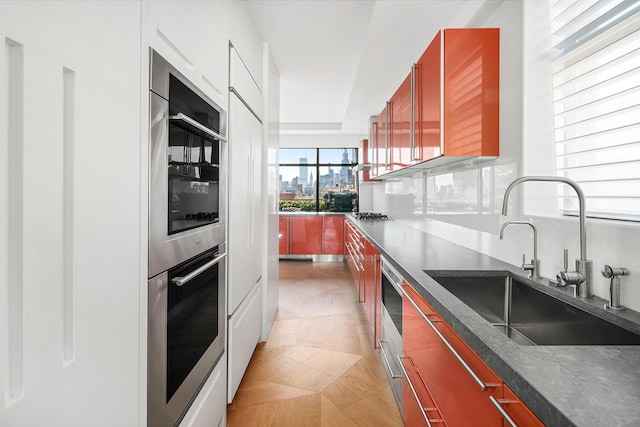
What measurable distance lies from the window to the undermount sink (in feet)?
18.3

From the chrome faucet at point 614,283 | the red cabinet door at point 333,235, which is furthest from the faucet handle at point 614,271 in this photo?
the red cabinet door at point 333,235

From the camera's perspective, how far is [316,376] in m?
2.30

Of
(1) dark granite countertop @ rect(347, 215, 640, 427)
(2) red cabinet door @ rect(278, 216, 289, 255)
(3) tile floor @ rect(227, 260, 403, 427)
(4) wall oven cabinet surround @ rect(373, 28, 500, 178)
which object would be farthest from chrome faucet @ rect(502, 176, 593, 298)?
(2) red cabinet door @ rect(278, 216, 289, 255)

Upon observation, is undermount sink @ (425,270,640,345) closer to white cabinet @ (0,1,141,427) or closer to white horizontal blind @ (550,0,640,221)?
white horizontal blind @ (550,0,640,221)

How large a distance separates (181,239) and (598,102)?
1578 mm

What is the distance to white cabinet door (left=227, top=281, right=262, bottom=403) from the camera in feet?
6.15

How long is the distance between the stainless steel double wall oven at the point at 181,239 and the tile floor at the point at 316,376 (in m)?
0.59

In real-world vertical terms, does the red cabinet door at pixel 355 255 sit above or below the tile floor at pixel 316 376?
above

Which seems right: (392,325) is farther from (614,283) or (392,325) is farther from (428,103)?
(428,103)

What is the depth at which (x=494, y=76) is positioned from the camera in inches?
71.5

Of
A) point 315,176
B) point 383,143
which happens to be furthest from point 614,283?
point 315,176

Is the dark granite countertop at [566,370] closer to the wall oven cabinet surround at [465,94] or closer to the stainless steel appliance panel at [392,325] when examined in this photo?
the stainless steel appliance panel at [392,325]

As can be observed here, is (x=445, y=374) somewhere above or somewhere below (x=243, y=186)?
below

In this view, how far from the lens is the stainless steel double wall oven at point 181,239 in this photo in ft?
3.41
